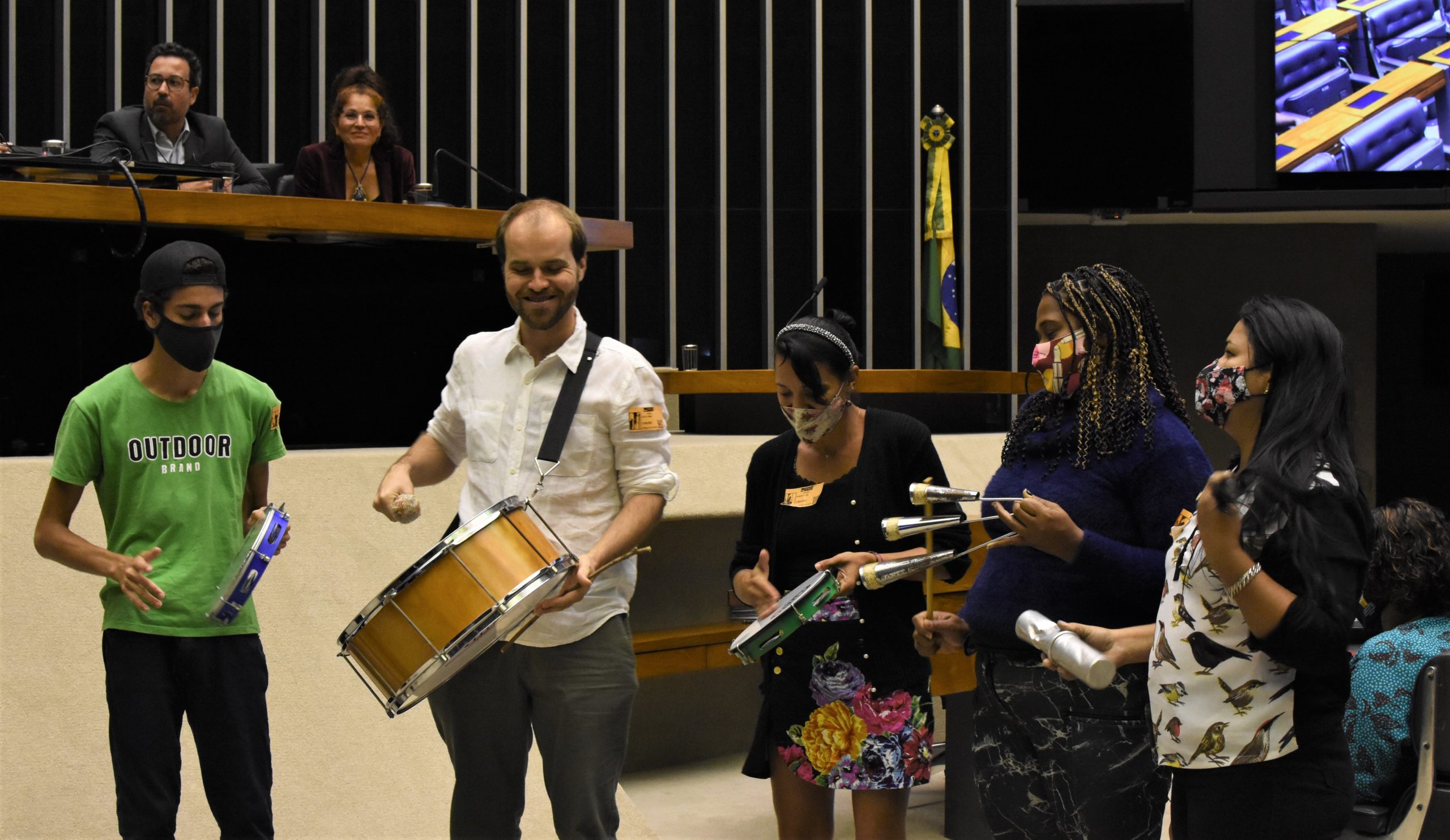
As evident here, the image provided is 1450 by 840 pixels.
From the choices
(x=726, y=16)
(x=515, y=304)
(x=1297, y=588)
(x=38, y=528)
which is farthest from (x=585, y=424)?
(x=726, y=16)

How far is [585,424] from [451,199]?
6.33 m

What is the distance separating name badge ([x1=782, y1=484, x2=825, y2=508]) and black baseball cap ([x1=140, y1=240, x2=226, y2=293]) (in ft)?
3.81

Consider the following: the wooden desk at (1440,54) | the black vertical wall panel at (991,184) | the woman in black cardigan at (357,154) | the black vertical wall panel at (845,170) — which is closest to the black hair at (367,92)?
the woman in black cardigan at (357,154)

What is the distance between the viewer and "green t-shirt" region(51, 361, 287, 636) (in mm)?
2521

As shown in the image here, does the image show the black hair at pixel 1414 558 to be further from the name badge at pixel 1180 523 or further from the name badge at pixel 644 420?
the name badge at pixel 644 420

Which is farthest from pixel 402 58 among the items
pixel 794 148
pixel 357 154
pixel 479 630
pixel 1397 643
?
pixel 1397 643

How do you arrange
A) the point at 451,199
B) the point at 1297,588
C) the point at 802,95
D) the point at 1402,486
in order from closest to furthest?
the point at 1297,588, the point at 451,199, the point at 802,95, the point at 1402,486

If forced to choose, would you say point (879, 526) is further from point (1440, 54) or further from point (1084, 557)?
point (1440, 54)

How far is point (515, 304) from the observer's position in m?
2.48

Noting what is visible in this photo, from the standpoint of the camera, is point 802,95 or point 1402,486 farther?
point 1402,486

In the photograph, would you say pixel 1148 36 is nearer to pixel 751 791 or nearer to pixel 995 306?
pixel 995 306

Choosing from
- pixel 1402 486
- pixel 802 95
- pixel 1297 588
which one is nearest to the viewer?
pixel 1297 588

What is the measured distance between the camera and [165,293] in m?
2.60

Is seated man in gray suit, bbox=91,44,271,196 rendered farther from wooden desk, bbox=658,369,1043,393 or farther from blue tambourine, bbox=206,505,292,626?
blue tambourine, bbox=206,505,292,626
